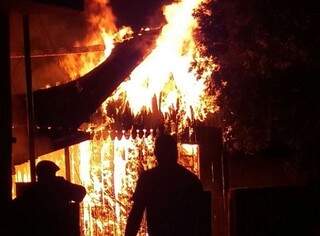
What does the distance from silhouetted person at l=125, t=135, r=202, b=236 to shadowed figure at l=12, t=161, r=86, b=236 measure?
1385 millimetres

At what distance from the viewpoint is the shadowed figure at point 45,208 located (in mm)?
6617

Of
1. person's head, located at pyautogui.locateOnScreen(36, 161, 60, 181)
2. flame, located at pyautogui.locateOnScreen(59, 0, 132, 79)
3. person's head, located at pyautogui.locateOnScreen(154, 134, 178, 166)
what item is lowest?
person's head, located at pyautogui.locateOnScreen(36, 161, 60, 181)

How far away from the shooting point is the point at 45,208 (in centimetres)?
673

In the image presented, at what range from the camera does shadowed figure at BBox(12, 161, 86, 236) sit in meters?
6.62

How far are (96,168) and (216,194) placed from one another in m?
2.65

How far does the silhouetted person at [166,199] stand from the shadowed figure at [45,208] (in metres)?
1.39

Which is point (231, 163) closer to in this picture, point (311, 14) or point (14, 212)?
point (311, 14)

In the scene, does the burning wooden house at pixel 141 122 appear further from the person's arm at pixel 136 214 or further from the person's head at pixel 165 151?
the person's arm at pixel 136 214

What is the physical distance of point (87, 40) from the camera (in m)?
16.3

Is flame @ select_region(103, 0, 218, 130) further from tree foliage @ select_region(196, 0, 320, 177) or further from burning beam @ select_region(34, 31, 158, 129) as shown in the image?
burning beam @ select_region(34, 31, 158, 129)

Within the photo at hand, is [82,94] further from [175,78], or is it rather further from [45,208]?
[175,78]

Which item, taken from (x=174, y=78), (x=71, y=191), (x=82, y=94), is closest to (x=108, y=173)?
(x=174, y=78)

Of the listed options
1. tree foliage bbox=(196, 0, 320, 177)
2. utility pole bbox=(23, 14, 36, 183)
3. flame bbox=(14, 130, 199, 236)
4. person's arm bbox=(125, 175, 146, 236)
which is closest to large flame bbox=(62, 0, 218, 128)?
tree foliage bbox=(196, 0, 320, 177)

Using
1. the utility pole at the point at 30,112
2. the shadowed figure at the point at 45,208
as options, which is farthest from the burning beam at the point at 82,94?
the shadowed figure at the point at 45,208
